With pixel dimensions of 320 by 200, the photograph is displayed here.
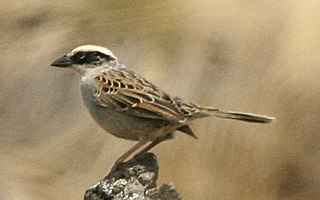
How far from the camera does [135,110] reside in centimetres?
371

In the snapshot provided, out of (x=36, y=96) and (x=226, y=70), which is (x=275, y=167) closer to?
(x=226, y=70)

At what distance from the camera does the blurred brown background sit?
5.62 metres

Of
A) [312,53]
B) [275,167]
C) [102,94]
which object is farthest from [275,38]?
[102,94]

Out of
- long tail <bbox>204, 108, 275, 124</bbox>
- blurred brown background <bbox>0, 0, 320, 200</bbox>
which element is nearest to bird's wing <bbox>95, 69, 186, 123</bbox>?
long tail <bbox>204, 108, 275, 124</bbox>

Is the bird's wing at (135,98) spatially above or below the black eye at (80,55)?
below

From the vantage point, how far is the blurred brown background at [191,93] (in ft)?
18.4

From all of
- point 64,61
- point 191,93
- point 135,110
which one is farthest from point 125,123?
point 191,93

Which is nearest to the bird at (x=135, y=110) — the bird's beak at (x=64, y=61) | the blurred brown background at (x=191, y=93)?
the bird's beak at (x=64, y=61)

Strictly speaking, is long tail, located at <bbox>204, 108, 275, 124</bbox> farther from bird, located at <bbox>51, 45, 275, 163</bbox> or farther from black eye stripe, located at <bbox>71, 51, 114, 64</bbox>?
black eye stripe, located at <bbox>71, 51, 114, 64</bbox>

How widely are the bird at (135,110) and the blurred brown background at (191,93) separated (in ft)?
5.91

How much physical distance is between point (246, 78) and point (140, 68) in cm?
51

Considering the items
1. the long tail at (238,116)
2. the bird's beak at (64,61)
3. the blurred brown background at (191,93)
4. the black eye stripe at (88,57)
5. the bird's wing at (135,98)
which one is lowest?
the long tail at (238,116)

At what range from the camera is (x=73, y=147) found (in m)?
5.80

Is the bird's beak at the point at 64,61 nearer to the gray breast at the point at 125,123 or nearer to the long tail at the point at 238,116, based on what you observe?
the gray breast at the point at 125,123
